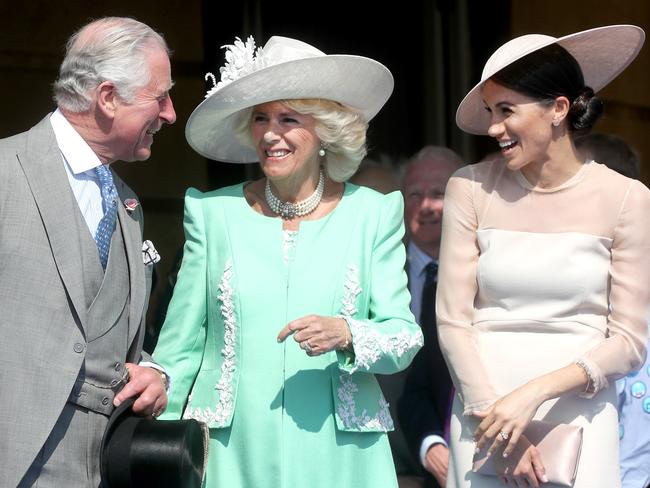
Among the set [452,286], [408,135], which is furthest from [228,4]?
[452,286]

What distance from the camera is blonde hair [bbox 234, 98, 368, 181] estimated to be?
4246mm

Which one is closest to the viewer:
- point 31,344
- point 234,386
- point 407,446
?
point 31,344

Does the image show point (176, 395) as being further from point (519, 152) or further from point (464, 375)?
point (519, 152)

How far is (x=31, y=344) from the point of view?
349 centimetres

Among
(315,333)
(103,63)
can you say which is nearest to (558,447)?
(315,333)

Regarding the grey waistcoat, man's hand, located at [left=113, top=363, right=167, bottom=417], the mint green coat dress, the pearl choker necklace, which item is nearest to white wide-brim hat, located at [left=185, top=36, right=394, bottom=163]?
the pearl choker necklace

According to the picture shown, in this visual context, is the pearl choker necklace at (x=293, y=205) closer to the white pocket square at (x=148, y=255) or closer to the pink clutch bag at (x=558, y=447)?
the white pocket square at (x=148, y=255)

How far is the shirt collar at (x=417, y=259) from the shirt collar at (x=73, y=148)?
6.27 ft

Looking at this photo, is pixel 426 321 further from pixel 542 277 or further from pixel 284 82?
pixel 284 82

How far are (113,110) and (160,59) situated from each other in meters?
0.23

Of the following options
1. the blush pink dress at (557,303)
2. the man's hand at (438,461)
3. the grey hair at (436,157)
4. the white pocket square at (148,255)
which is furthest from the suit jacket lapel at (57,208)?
the grey hair at (436,157)

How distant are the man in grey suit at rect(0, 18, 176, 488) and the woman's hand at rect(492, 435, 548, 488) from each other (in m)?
1.01

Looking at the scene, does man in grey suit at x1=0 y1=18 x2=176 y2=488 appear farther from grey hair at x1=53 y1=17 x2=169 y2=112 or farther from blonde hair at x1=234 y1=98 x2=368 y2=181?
blonde hair at x1=234 y1=98 x2=368 y2=181

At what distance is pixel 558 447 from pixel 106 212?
56.7 inches
